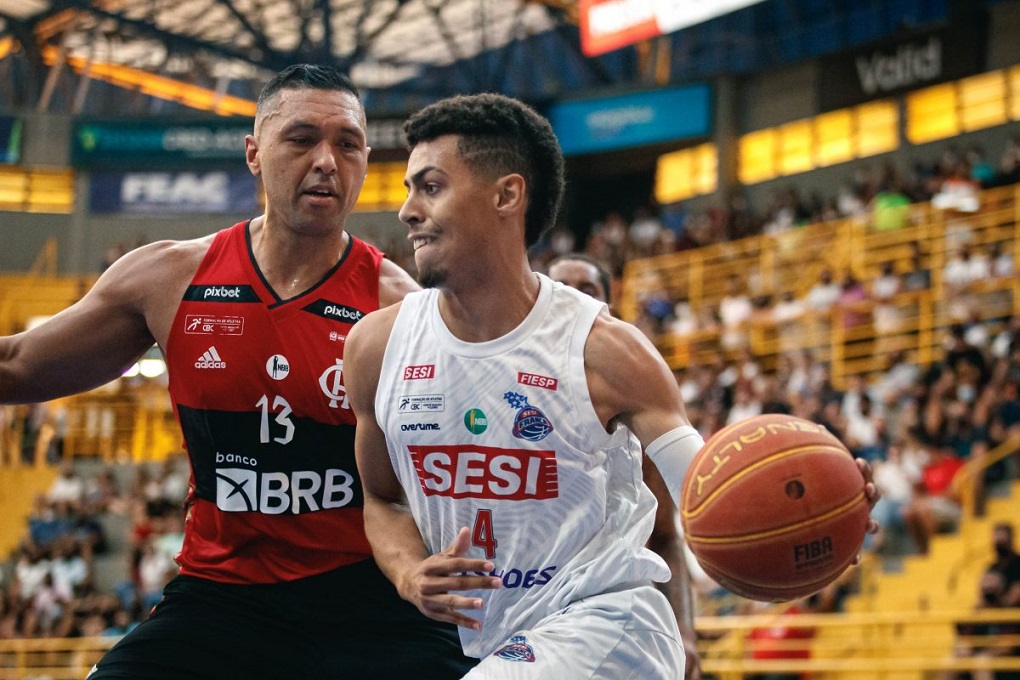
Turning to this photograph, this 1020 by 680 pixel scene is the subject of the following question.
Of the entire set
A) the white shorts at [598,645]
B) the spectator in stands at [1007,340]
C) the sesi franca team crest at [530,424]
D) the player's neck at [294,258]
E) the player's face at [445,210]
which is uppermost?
the player's face at [445,210]

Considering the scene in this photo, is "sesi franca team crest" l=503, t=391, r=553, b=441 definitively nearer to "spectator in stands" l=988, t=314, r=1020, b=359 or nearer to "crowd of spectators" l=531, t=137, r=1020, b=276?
"spectator in stands" l=988, t=314, r=1020, b=359

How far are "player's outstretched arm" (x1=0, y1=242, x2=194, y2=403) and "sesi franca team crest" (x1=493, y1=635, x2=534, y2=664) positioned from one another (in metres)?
1.67

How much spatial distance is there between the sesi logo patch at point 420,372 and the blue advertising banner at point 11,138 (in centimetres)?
2910

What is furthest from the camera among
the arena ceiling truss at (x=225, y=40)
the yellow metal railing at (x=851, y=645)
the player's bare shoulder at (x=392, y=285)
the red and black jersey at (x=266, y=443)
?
the arena ceiling truss at (x=225, y=40)

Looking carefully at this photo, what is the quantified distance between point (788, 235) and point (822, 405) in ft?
20.7

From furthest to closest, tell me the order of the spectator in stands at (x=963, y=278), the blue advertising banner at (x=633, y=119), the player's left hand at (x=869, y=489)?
the blue advertising banner at (x=633, y=119)
the spectator in stands at (x=963, y=278)
the player's left hand at (x=869, y=489)

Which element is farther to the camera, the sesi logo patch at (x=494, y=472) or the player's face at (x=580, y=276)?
the player's face at (x=580, y=276)

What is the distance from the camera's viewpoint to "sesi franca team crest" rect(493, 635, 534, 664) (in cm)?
Answer: 364

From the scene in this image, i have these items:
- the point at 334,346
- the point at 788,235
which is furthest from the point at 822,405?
the point at 334,346

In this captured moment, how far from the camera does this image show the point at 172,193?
30578mm

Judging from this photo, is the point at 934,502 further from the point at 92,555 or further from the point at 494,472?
the point at 92,555

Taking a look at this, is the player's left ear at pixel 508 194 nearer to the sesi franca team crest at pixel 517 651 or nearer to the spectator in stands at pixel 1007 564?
the sesi franca team crest at pixel 517 651

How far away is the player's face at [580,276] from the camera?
20.3 feet

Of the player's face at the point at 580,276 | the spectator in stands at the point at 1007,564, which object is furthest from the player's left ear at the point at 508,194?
the spectator in stands at the point at 1007,564
